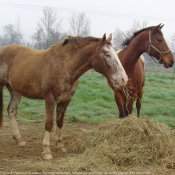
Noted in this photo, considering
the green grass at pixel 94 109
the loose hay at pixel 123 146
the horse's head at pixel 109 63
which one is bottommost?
the green grass at pixel 94 109

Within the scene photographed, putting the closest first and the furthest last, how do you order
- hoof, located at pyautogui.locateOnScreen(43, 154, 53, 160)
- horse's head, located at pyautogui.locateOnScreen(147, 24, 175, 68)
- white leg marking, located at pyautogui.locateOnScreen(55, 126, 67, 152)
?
1. hoof, located at pyautogui.locateOnScreen(43, 154, 53, 160)
2. white leg marking, located at pyautogui.locateOnScreen(55, 126, 67, 152)
3. horse's head, located at pyautogui.locateOnScreen(147, 24, 175, 68)

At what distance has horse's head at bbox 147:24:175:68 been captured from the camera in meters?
5.98

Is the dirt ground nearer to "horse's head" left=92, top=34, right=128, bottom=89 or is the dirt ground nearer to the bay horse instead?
the bay horse

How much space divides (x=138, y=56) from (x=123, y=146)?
2.44 m

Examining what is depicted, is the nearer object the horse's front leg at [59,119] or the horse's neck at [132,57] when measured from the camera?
the horse's front leg at [59,119]

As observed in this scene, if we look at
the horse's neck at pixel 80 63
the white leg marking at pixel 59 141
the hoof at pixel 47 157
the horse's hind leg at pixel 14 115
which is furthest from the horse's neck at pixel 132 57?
the hoof at pixel 47 157

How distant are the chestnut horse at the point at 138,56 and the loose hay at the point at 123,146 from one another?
1.05m

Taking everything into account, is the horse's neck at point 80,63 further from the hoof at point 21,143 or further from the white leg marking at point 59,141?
the hoof at point 21,143

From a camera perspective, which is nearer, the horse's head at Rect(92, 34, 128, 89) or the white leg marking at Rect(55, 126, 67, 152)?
the horse's head at Rect(92, 34, 128, 89)

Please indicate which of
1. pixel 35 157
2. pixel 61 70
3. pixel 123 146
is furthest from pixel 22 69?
pixel 123 146

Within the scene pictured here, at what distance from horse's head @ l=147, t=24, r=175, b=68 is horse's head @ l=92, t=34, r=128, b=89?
1.84 m

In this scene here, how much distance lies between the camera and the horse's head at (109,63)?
435 centimetres

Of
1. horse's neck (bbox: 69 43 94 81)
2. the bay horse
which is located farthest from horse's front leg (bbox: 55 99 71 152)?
horse's neck (bbox: 69 43 94 81)

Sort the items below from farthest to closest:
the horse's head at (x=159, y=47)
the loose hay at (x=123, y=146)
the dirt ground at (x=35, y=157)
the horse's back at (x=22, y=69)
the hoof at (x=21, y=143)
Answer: the horse's head at (x=159, y=47)
the hoof at (x=21, y=143)
the horse's back at (x=22, y=69)
the loose hay at (x=123, y=146)
the dirt ground at (x=35, y=157)
